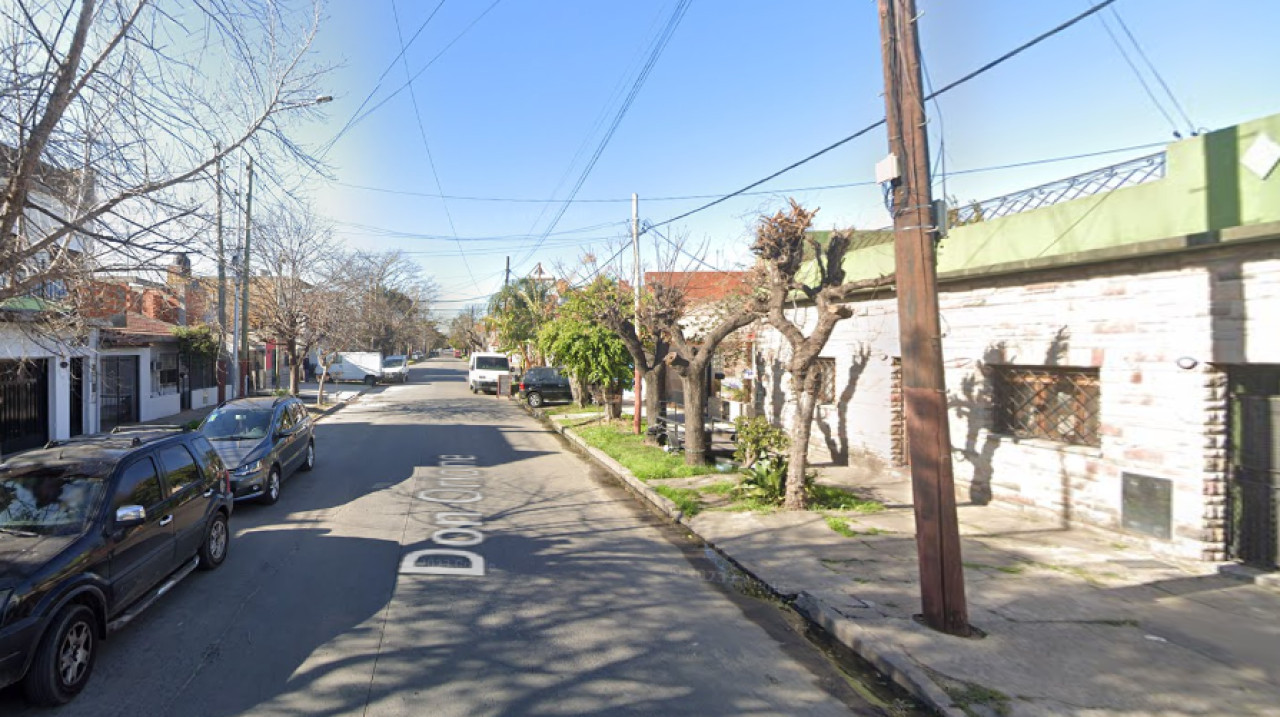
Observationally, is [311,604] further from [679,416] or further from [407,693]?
[679,416]

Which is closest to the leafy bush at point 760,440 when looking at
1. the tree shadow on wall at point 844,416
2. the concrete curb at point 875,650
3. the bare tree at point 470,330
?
the tree shadow on wall at point 844,416

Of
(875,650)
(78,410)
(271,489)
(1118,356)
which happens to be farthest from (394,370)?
(875,650)

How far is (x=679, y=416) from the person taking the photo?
2256 cm

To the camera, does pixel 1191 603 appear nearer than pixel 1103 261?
Yes

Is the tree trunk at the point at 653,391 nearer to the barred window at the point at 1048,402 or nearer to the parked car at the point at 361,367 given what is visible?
the barred window at the point at 1048,402

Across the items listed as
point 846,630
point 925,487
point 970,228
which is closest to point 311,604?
point 846,630

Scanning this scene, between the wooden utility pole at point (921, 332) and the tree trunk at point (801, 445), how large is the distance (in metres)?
3.57

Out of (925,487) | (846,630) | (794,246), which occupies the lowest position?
(846,630)

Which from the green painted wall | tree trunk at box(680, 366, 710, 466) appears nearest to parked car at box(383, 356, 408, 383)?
tree trunk at box(680, 366, 710, 466)

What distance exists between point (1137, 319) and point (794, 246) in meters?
4.09

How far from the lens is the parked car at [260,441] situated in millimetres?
9336

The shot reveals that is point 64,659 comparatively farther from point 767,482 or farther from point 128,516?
point 767,482

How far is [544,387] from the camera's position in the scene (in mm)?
27703

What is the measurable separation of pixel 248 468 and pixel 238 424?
5.50 ft
